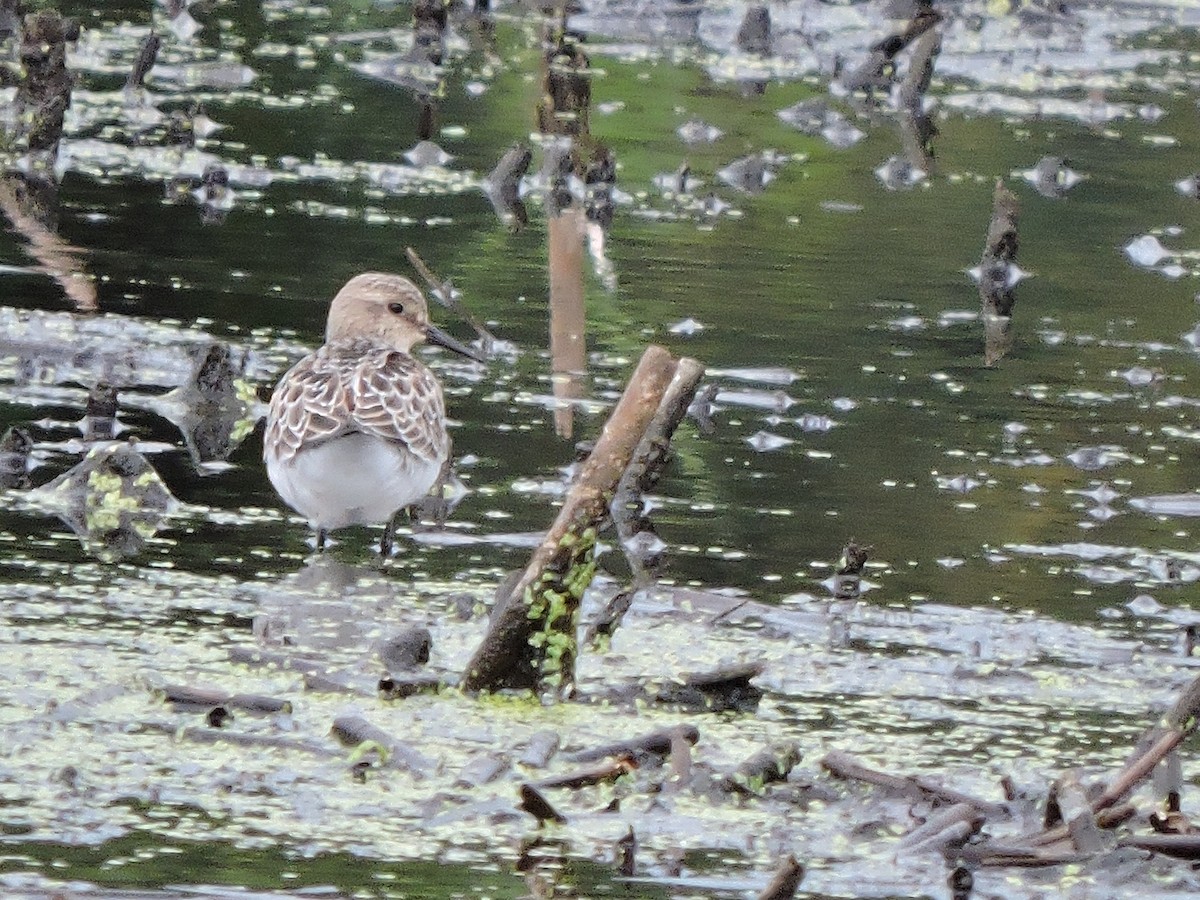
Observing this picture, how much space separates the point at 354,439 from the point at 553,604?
169 centimetres

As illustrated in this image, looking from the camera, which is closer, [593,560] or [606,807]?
[606,807]

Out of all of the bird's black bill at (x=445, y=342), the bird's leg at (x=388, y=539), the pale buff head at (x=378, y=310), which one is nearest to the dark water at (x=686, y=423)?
the bird's leg at (x=388, y=539)

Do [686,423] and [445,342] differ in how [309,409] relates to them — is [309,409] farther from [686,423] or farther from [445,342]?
[686,423]

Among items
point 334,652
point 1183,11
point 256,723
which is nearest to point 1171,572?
point 334,652

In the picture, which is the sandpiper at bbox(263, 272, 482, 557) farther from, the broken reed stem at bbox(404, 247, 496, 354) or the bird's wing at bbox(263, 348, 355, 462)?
the broken reed stem at bbox(404, 247, 496, 354)

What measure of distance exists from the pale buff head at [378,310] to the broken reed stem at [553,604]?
327 centimetres

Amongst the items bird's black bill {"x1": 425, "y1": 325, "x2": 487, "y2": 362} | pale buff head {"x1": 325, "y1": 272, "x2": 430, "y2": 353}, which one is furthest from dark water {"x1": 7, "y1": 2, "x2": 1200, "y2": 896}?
pale buff head {"x1": 325, "y1": 272, "x2": 430, "y2": 353}

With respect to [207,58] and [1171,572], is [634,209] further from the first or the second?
[1171,572]

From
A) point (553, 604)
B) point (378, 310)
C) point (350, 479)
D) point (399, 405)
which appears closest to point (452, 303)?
point (378, 310)

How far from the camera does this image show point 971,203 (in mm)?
14484

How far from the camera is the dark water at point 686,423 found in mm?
6117

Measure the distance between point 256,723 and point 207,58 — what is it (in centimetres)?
1210

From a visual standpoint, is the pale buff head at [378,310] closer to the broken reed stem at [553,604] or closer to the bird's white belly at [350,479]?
the bird's white belly at [350,479]

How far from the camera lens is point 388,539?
802 cm
